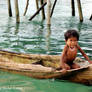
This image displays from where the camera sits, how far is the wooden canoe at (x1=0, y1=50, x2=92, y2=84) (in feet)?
15.0

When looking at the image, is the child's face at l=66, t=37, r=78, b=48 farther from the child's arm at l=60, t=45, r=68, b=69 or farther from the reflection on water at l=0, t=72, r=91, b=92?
the reflection on water at l=0, t=72, r=91, b=92

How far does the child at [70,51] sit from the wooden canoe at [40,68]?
21 centimetres

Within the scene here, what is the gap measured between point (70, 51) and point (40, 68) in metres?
0.68

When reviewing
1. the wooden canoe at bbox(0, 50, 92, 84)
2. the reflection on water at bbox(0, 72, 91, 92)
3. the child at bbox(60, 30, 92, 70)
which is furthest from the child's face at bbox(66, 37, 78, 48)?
the reflection on water at bbox(0, 72, 91, 92)

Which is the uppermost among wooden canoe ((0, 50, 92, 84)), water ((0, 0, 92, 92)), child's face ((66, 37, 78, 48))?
child's face ((66, 37, 78, 48))

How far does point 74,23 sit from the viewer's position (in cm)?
1308

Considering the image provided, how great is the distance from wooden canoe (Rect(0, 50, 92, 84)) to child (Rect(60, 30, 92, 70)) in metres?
0.21

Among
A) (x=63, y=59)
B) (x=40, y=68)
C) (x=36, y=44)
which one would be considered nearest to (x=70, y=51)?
(x=63, y=59)

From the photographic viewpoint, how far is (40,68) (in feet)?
16.0

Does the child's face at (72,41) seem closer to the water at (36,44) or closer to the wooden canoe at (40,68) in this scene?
the wooden canoe at (40,68)

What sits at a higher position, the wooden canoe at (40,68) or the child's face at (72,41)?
the child's face at (72,41)

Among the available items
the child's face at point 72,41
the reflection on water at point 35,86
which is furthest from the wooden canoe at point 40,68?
the child's face at point 72,41

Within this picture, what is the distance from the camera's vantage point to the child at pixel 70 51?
15.1 ft

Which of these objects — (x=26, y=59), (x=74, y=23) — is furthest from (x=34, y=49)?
(x=74, y=23)
